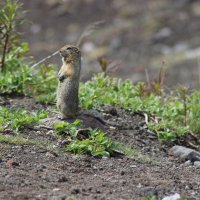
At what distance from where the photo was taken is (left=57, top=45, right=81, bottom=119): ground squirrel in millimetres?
7133

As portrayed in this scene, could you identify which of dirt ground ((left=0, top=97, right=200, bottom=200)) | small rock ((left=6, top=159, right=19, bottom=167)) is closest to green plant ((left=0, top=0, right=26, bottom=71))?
dirt ground ((left=0, top=97, right=200, bottom=200))

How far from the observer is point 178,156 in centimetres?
743

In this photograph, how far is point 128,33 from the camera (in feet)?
65.4

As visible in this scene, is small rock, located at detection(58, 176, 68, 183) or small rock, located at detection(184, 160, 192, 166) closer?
small rock, located at detection(58, 176, 68, 183)

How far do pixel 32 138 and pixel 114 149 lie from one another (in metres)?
Answer: 0.81

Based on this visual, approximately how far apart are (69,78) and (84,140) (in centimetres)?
74

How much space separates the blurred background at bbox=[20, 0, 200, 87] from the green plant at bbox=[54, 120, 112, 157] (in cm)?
892

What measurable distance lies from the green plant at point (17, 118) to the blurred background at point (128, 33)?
879cm

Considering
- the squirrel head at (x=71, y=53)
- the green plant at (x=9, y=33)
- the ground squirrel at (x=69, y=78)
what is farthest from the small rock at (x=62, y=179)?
the green plant at (x=9, y=33)

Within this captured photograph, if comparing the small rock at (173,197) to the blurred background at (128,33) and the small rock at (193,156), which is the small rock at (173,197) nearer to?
the small rock at (193,156)

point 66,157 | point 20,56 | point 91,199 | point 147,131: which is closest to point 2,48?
point 20,56

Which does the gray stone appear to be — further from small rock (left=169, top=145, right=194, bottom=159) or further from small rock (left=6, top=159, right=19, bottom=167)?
small rock (left=6, top=159, right=19, bottom=167)

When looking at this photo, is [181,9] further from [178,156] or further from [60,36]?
[178,156]

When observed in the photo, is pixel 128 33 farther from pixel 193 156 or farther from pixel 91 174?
pixel 91 174
